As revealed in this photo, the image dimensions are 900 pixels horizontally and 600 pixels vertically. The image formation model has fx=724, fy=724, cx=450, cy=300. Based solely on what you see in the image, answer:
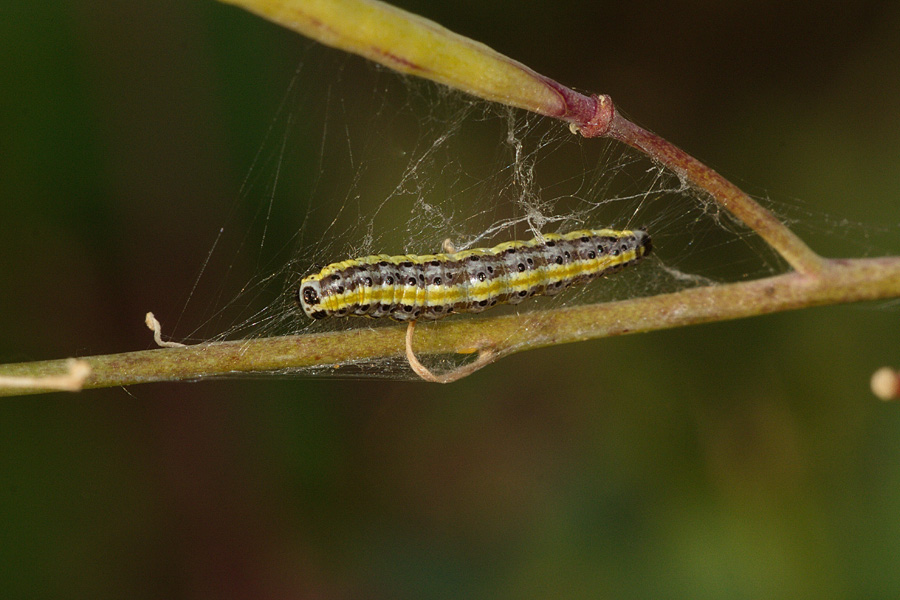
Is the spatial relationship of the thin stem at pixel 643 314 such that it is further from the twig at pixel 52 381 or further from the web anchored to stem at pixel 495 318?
the twig at pixel 52 381

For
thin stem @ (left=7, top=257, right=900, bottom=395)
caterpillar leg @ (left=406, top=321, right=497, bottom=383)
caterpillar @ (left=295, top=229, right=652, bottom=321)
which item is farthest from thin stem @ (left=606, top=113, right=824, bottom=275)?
caterpillar @ (left=295, top=229, right=652, bottom=321)

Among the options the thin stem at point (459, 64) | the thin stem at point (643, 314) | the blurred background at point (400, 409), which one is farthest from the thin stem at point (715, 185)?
the blurred background at point (400, 409)

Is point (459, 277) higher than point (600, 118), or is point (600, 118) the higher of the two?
point (459, 277)

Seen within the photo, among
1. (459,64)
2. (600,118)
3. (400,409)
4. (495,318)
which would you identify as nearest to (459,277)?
(495,318)

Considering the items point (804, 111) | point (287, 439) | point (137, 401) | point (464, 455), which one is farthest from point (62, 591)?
point (804, 111)

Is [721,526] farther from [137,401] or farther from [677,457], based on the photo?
[137,401]

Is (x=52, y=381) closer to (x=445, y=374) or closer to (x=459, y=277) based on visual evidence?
(x=445, y=374)

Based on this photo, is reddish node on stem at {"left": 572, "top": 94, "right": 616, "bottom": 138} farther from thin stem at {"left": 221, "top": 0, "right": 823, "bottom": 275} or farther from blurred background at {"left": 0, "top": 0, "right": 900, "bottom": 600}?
blurred background at {"left": 0, "top": 0, "right": 900, "bottom": 600}
